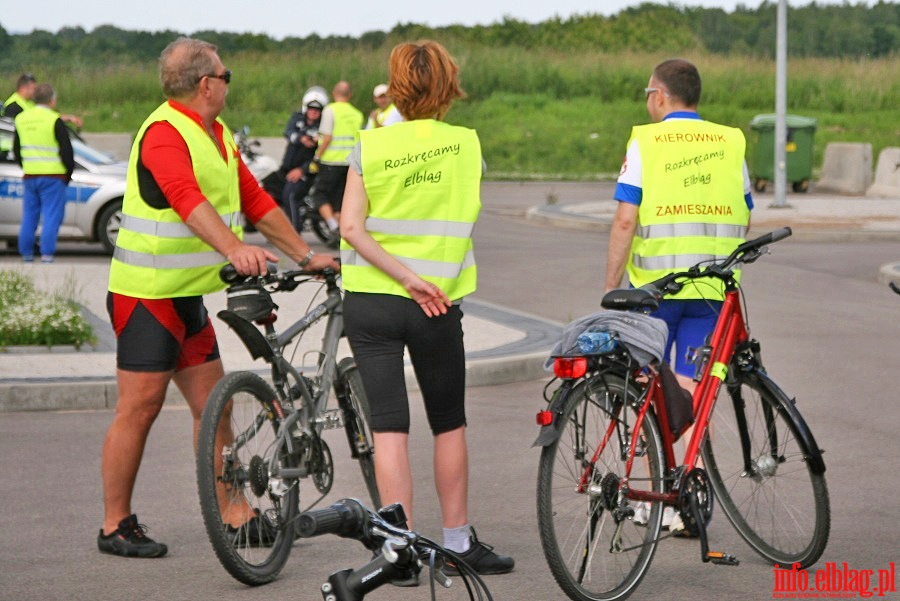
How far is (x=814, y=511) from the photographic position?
5.92 meters

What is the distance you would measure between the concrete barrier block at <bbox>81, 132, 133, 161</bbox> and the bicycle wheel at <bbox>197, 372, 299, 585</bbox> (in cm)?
2725

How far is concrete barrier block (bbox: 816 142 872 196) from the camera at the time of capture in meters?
29.7

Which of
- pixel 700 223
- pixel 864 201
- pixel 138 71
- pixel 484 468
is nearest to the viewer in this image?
pixel 700 223

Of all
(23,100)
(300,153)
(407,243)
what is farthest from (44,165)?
(407,243)

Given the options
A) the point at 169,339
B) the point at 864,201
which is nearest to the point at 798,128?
the point at 864,201

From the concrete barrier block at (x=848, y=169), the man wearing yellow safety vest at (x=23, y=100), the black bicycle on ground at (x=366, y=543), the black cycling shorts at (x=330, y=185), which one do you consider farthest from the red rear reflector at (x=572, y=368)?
the concrete barrier block at (x=848, y=169)

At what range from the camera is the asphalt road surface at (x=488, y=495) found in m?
5.80

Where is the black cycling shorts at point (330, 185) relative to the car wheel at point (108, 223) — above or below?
above

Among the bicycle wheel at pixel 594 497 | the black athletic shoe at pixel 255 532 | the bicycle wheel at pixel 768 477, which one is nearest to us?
the bicycle wheel at pixel 594 497

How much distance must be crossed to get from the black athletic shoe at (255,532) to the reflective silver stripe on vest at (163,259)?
38.7 inches

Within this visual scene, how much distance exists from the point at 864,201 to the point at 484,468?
19.1 meters

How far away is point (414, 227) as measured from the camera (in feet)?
18.4

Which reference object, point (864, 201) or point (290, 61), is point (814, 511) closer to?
point (864, 201)

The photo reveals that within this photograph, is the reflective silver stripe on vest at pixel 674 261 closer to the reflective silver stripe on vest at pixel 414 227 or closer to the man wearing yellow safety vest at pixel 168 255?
the reflective silver stripe on vest at pixel 414 227
